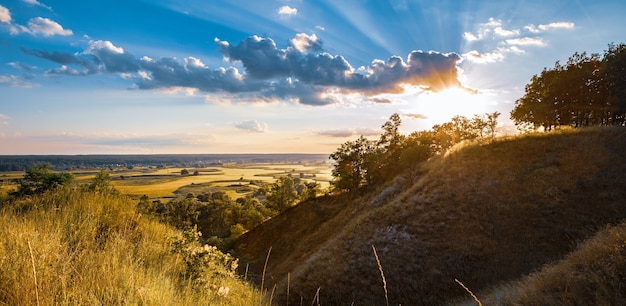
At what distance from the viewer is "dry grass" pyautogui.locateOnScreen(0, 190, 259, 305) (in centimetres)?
342

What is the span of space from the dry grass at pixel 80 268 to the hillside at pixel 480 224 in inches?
312

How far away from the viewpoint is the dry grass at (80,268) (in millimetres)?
3422

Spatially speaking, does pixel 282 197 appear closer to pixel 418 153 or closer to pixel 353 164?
pixel 353 164

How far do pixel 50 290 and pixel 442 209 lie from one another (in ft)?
77.7

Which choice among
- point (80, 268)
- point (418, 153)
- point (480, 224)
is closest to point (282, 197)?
point (418, 153)

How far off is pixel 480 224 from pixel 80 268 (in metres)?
22.3

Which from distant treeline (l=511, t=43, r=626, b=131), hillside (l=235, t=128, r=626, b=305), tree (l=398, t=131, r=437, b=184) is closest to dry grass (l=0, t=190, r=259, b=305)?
hillside (l=235, t=128, r=626, b=305)

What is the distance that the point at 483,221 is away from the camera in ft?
67.8

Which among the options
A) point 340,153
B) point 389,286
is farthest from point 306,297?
point 340,153

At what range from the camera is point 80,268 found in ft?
14.3

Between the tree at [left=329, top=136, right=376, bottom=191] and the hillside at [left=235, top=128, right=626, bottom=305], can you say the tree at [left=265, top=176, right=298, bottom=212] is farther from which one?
the hillside at [left=235, top=128, right=626, bottom=305]

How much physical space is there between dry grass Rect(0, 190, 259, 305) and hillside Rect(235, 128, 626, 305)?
26.0ft

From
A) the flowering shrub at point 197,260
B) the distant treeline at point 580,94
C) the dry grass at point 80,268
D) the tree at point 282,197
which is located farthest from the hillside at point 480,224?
the tree at point 282,197

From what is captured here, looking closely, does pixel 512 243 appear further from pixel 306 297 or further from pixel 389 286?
pixel 306 297
